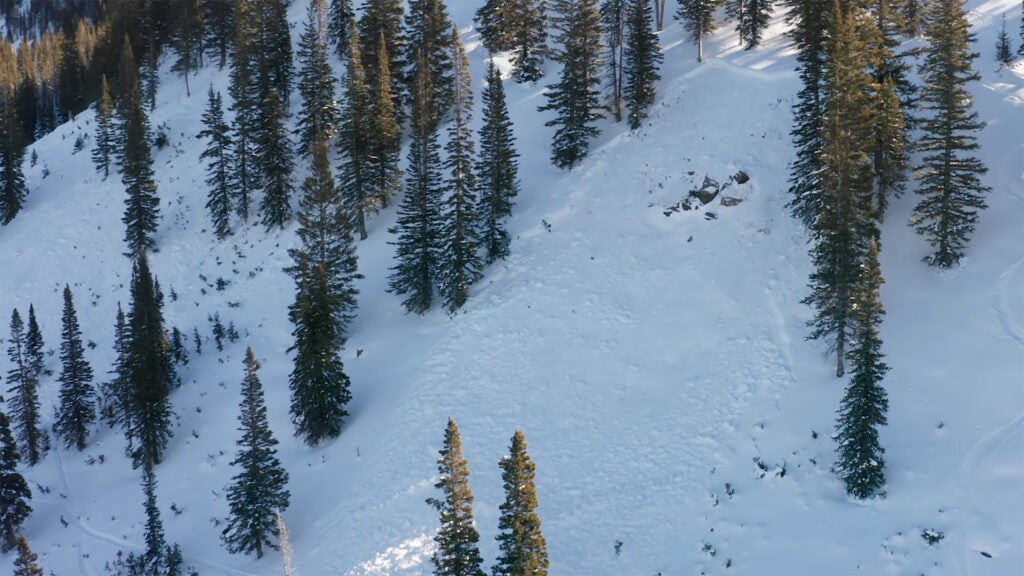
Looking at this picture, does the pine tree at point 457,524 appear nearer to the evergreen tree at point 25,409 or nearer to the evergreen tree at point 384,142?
the evergreen tree at point 384,142

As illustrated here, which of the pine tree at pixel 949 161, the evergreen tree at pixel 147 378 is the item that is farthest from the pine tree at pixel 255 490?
the pine tree at pixel 949 161

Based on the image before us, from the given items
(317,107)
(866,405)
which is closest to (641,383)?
(866,405)

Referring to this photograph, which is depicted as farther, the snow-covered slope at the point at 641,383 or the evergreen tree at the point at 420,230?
the evergreen tree at the point at 420,230

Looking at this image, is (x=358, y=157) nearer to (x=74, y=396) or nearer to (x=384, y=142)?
(x=384, y=142)

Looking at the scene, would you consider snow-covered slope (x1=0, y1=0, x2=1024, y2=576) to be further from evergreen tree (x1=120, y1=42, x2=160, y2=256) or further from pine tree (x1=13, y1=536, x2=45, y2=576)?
pine tree (x1=13, y1=536, x2=45, y2=576)

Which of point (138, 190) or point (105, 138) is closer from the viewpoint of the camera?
point (138, 190)

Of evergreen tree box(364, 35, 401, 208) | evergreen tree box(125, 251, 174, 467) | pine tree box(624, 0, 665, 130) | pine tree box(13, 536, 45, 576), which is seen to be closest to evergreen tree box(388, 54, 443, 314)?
evergreen tree box(364, 35, 401, 208)
